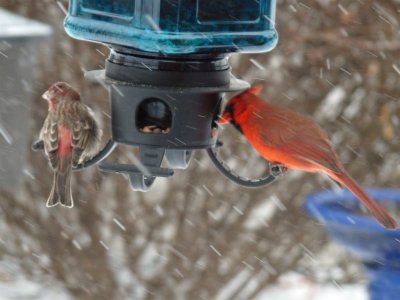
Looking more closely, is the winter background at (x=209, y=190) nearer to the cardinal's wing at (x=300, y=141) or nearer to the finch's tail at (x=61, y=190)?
the cardinal's wing at (x=300, y=141)

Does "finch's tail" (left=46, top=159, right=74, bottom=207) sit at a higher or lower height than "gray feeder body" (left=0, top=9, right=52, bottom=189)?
higher

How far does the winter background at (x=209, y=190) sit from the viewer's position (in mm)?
6145

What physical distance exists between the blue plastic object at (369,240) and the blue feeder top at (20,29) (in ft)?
6.77

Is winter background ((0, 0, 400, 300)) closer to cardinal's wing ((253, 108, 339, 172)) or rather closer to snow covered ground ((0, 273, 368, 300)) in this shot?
snow covered ground ((0, 273, 368, 300))

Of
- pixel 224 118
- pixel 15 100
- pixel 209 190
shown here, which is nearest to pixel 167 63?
pixel 224 118

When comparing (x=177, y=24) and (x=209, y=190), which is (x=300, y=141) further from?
(x=209, y=190)

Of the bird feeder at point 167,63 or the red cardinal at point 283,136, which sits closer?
the bird feeder at point 167,63

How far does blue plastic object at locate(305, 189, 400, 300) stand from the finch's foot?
0.47 meters

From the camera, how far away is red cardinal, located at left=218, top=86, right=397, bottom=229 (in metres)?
3.79

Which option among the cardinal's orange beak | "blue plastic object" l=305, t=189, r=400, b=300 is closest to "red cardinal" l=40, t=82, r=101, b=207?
the cardinal's orange beak

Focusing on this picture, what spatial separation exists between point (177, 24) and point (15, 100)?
300 cm

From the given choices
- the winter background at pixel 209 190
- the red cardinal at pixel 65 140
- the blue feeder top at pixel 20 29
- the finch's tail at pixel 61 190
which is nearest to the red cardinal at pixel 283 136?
the red cardinal at pixel 65 140

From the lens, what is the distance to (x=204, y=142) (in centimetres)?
367

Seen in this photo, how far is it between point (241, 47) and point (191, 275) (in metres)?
3.54
